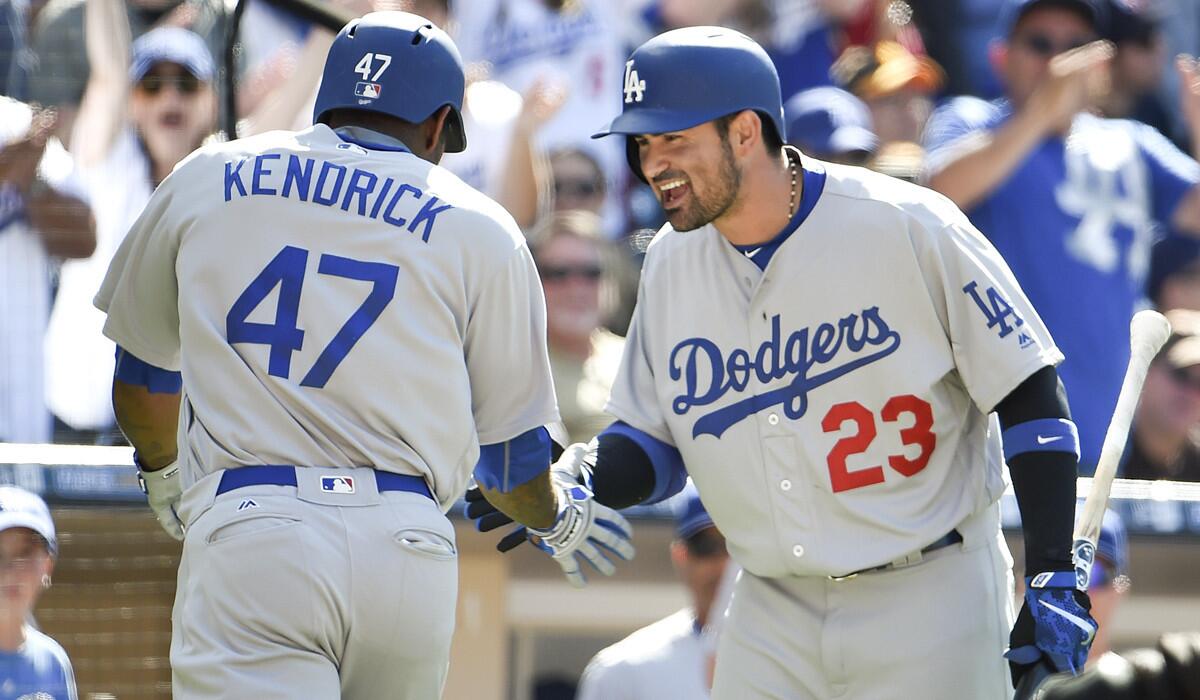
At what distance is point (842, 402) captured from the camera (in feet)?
13.5

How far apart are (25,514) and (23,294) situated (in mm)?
1005

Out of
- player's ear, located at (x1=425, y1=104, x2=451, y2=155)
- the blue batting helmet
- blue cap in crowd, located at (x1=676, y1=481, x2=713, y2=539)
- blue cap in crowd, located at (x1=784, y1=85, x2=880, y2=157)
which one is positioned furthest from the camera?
blue cap in crowd, located at (x1=784, y1=85, x2=880, y2=157)

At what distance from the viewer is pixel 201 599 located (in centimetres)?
333

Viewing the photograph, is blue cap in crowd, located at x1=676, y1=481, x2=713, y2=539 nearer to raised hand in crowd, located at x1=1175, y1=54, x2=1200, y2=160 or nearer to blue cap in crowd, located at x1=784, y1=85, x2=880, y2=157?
blue cap in crowd, located at x1=784, y1=85, x2=880, y2=157

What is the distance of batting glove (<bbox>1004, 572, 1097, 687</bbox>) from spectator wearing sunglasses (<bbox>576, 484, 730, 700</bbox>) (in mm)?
2066

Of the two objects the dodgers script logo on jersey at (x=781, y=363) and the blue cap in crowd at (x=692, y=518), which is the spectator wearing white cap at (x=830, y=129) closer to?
the blue cap in crowd at (x=692, y=518)

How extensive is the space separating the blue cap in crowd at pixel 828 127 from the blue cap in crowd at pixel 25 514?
3.07 m

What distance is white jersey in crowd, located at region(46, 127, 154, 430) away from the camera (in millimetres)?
6367

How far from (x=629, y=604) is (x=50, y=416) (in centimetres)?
245

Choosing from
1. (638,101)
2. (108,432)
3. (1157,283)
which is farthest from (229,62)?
(1157,283)

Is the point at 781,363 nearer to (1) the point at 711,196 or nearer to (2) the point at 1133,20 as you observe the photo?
(1) the point at 711,196

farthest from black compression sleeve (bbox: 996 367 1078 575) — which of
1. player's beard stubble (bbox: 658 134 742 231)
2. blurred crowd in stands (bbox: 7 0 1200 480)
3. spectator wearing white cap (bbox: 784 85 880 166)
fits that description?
spectator wearing white cap (bbox: 784 85 880 166)

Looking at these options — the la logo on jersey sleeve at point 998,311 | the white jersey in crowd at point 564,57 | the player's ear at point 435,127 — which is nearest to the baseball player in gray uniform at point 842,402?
the la logo on jersey sleeve at point 998,311

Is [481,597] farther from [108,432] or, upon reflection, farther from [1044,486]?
[1044,486]
